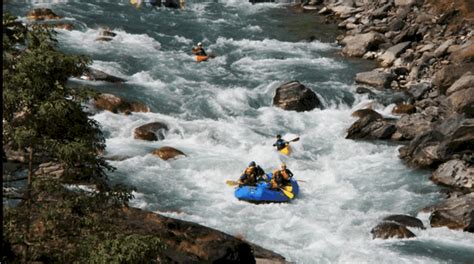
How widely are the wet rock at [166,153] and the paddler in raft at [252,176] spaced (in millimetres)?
2470

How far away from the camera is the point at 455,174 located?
57.2ft

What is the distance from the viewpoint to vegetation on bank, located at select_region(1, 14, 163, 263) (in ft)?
21.3

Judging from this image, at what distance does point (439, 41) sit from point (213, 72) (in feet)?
34.1

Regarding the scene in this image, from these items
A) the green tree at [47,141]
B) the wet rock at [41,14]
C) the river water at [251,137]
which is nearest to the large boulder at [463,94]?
the river water at [251,137]

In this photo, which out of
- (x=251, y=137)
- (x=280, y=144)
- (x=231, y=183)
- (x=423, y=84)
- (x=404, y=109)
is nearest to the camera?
(x=231, y=183)

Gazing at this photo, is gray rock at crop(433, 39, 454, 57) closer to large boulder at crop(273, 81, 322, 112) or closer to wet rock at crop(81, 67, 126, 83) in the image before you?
large boulder at crop(273, 81, 322, 112)

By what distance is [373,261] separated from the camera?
13.3 metres

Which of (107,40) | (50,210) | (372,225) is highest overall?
(50,210)

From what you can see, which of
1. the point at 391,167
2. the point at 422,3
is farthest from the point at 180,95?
the point at 422,3

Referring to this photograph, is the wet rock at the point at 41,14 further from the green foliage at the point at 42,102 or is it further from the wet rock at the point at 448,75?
the green foliage at the point at 42,102

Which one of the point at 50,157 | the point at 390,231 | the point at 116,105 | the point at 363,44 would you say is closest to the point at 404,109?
the point at 363,44

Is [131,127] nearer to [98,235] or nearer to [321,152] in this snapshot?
[321,152]

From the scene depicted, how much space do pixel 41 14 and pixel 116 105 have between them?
11.8 m

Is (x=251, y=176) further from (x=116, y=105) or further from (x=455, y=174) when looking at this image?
(x=116, y=105)
